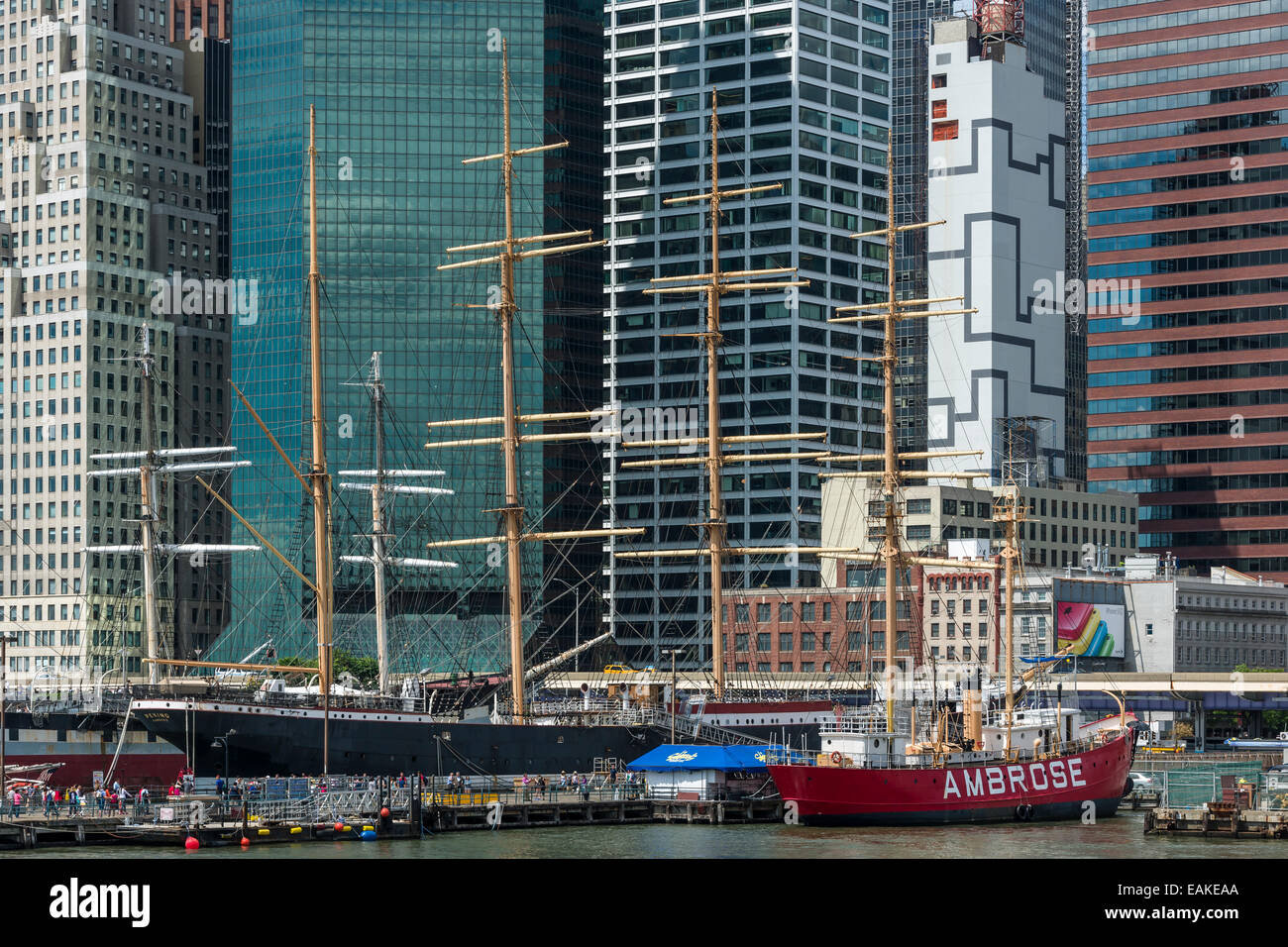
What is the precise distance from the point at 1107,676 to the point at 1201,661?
3042 cm

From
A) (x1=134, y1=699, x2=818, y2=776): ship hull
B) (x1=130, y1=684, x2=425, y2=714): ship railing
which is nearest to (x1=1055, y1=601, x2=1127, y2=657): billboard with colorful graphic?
(x1=134, y1=699, x2=818, y2=776): ship hull

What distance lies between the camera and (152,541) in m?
126

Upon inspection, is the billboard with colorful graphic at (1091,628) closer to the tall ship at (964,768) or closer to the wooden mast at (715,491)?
the wooden mast at (715,491)

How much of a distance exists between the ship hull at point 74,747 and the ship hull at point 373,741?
36.5ft

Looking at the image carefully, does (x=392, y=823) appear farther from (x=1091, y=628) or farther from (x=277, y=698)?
(x=1091, y=628)

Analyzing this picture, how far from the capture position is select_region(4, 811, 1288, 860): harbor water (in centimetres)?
6931

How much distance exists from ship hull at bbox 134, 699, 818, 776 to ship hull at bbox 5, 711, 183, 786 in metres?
11.1

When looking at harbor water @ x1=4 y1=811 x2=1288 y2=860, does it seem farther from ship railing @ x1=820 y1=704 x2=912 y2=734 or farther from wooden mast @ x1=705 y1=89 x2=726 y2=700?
wooden mast @ x1=705 y1=89 x2=726 y2=700

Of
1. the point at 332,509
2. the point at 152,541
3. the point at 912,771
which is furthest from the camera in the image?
the point at 332,509
